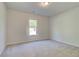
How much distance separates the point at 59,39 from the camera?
526cm

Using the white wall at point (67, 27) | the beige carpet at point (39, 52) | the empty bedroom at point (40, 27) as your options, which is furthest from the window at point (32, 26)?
the beige carpet at point (39, 52)

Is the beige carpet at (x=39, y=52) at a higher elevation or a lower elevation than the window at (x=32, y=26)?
lower

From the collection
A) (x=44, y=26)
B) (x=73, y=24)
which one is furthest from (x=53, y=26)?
(x=73, y=24)

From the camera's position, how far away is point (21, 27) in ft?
16.5

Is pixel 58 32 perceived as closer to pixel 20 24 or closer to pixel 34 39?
pixel 34 39

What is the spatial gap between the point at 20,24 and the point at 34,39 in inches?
48.2

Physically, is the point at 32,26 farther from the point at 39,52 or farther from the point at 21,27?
the point at 39,52

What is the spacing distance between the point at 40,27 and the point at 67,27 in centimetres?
187

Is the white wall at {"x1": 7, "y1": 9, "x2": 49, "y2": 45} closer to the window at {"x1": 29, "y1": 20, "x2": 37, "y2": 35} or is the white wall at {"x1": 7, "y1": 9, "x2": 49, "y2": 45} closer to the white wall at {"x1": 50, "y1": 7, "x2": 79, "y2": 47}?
the window at {"x1": 29, "y1": 20, "x2": 37, "y2": 35}

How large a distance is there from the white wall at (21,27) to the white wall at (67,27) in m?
0.79

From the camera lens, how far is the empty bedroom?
3.83 meters

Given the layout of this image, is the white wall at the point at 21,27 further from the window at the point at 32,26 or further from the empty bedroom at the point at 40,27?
the window at the point at 32,26

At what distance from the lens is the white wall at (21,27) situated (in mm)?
4482

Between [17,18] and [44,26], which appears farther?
[44,26]
